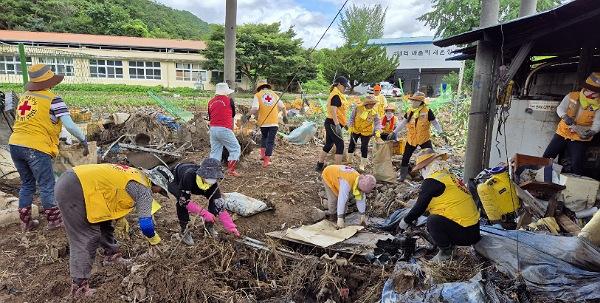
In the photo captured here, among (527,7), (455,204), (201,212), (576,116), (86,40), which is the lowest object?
(201,212)

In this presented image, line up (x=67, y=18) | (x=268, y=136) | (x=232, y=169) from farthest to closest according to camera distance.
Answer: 1. (x=67, y=18)
2. (x=268, y=136)
3. (x=232, y=169)

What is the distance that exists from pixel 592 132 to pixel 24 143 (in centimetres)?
583

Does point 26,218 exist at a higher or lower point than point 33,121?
lower

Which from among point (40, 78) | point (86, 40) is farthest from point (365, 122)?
point (86, 40)

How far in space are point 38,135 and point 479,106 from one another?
4910 millimetres

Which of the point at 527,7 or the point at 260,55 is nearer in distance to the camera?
the point at 527,7

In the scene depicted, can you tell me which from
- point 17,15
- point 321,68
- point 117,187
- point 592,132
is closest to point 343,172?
point 117,187

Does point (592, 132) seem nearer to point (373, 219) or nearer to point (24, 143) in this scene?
point (373, 219)

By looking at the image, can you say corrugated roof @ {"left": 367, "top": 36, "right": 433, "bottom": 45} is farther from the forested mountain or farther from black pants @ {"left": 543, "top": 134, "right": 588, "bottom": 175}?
black pants @ {"left": 543, "top": 134, "right": 588, "bottom": 175}

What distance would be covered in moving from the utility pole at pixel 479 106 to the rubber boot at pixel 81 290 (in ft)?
14.6

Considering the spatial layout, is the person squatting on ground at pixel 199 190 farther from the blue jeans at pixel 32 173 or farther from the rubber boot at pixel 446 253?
the rubber boot at pixel 446 253

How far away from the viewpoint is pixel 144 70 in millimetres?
31406

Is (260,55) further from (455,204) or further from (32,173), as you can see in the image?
(455,204)

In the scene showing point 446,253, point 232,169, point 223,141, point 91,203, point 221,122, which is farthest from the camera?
point 232,169
